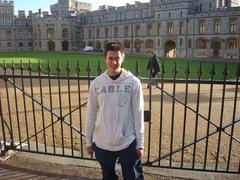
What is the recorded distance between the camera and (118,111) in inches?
124

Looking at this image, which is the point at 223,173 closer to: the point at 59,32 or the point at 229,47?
the point at 229,47

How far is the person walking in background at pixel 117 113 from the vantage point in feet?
10.3

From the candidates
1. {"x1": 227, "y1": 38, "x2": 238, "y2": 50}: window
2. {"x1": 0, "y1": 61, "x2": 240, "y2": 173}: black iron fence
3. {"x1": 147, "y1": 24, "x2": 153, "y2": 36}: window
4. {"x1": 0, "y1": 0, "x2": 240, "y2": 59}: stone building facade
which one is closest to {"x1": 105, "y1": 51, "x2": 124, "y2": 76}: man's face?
{"x1": 0, "y1": 61, "x2": 240, "y2": 173}: black iron fence

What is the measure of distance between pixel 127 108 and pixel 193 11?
168 feet

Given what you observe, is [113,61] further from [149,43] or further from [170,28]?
[149,43]

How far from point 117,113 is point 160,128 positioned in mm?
1732

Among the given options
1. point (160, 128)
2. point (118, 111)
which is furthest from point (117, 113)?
point (160, 128)

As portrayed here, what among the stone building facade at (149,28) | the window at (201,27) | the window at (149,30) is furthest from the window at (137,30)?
the window at (201,27)

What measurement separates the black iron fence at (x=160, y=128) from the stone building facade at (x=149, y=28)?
114 ft

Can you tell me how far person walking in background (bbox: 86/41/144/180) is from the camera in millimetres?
3146

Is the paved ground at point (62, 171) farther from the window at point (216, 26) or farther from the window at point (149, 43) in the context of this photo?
the window at point (149, 43)

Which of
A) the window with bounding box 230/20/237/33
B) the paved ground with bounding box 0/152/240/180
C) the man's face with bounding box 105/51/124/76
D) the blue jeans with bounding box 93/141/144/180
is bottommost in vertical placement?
the paved ground with bounding box 0/152/240/180

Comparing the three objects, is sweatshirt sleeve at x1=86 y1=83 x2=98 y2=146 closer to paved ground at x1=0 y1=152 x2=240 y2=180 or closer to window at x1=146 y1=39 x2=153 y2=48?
paved ground at x1=0 y1=152 x2=240 y2=180

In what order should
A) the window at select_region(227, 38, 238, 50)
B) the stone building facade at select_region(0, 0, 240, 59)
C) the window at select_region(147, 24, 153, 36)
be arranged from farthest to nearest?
the window at select_region(147, 24, 153, 36)
the stone building facade at select_region(0, 0, 240, 59)
the window at select_region(227, 38, 238, 50)
